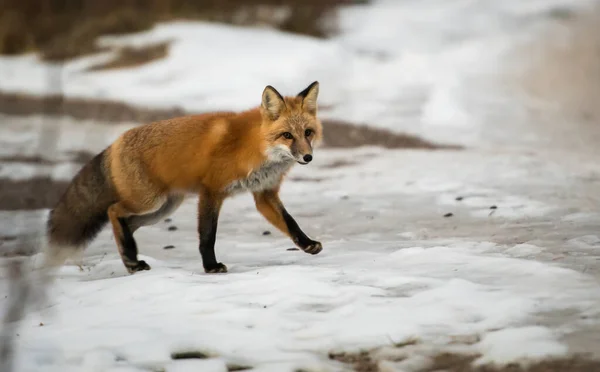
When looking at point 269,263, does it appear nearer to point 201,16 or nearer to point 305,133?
Answer: point 305,133

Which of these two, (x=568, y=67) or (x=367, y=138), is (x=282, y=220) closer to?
(x=367, y=138)

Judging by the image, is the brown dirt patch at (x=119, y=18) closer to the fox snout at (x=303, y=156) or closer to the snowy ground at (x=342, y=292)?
the snowy ground at (x=342, y=292)

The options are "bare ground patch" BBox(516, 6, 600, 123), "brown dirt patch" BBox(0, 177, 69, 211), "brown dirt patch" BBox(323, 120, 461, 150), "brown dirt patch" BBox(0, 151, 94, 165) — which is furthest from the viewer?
"bare ground patch" BBox(516, 6, 600, 123)

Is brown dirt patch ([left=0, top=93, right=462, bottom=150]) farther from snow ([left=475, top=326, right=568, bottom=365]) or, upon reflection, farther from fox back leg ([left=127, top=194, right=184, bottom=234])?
snow ([left=475, top=326, right=568, bottom=365])

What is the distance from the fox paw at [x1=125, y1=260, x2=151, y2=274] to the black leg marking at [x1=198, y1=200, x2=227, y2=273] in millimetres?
481

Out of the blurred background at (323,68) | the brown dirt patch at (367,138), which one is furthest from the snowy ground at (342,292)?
the brown dirt patch at (367,138)

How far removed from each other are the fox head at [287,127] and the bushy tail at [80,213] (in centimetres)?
138

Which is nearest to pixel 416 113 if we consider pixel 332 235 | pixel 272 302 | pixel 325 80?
pixel 325 80

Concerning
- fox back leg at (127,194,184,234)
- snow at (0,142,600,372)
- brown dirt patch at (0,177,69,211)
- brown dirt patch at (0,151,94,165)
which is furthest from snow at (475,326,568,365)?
brown dirt patch at (0,151,94,165)

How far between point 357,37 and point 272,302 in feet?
54.1

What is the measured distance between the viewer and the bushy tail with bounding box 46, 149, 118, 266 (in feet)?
20.4

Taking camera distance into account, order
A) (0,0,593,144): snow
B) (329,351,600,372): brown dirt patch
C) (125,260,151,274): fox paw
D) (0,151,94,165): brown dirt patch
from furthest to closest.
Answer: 1. (0,0,593,144): snow
2. (0,151,94,165): brown dirt patch
3. (125,260,151,274): fox paw
4. (329,351,600,372): brown dirt patch

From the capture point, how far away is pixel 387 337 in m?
4.30

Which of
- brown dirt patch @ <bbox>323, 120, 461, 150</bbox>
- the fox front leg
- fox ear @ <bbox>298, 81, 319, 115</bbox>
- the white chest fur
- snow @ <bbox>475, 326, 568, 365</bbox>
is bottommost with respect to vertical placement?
brown dirt patch @ <bbox>323, 120, 461, 150</bbox>
